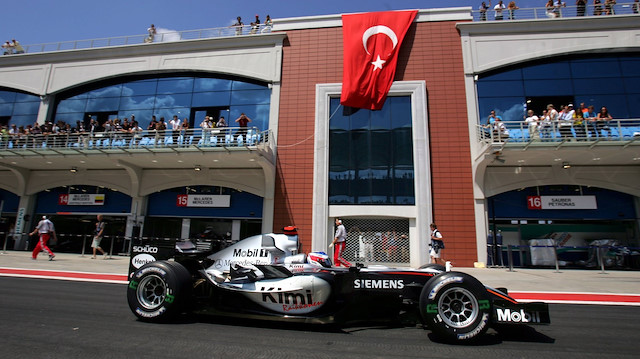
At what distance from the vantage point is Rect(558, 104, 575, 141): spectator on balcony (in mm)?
12102

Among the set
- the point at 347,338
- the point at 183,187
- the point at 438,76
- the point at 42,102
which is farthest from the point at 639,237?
the point at 42,102

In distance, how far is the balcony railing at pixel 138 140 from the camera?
13938mm

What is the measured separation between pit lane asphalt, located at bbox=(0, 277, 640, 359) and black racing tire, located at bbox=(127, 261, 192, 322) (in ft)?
0.52

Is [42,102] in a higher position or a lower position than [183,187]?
higher

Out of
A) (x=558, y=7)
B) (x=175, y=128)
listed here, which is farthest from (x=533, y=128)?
(x=175, y=128)

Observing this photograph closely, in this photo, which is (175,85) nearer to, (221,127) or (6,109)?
(221,127)

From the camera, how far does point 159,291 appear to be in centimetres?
419

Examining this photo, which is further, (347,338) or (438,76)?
(438,76)

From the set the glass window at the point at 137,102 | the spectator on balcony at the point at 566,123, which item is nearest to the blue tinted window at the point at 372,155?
the spectator on balcony at the point at 566,123

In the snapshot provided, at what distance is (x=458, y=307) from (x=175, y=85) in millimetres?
18374

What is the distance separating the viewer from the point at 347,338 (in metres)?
3.48

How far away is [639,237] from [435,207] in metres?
8.51

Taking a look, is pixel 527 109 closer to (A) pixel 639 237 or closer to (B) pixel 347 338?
(A) pixel 639 237

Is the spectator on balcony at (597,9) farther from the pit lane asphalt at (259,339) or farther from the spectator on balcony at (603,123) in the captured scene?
the pit lane asphalt at (259,339)
